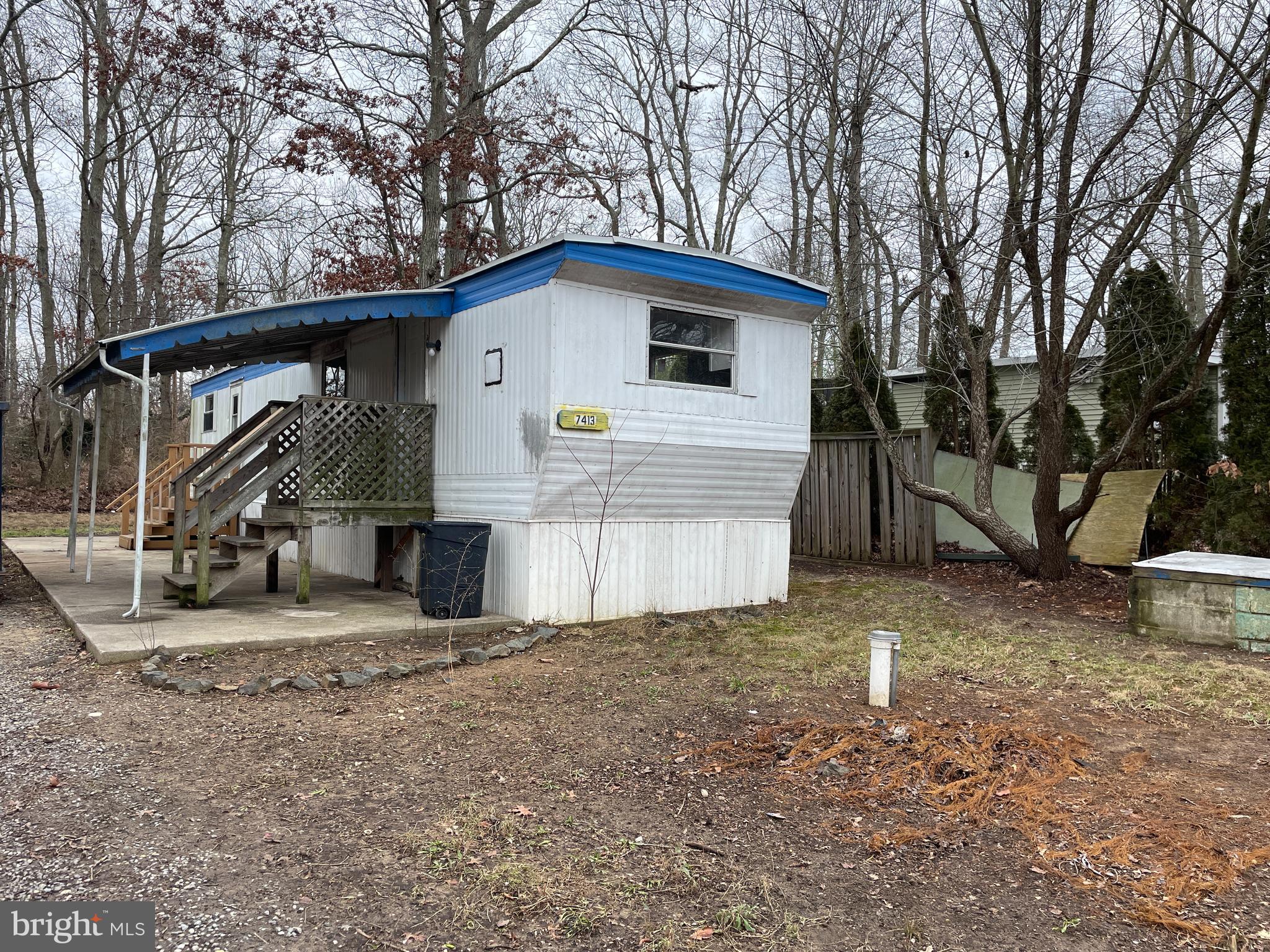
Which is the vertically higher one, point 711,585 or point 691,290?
point 691,290

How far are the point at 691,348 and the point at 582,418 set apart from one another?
1485 millimetres

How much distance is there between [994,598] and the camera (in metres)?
9.78

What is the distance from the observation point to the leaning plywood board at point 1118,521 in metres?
11.5

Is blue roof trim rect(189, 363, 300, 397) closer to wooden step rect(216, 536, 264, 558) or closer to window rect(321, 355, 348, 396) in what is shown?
window rect(321, 355, 348, 396)

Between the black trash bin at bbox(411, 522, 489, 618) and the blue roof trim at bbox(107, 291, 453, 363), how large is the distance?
2.10 metres

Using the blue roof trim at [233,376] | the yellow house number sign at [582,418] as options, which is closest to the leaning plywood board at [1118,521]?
the yellow house number sign at [582,418]

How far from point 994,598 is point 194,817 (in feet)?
27.2

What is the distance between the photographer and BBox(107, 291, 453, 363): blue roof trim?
750cm

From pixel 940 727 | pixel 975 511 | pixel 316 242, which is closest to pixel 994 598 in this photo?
pixel 975 511

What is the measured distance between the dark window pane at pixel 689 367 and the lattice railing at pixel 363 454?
2594mm

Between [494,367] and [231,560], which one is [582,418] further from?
[231,560]

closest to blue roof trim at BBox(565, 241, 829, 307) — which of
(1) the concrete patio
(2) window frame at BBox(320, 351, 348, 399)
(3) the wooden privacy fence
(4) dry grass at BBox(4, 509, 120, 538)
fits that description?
(1) the concrete patio

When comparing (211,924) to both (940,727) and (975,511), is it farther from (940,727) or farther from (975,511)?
(975,511)

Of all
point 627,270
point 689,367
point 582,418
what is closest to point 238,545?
point 582,418
